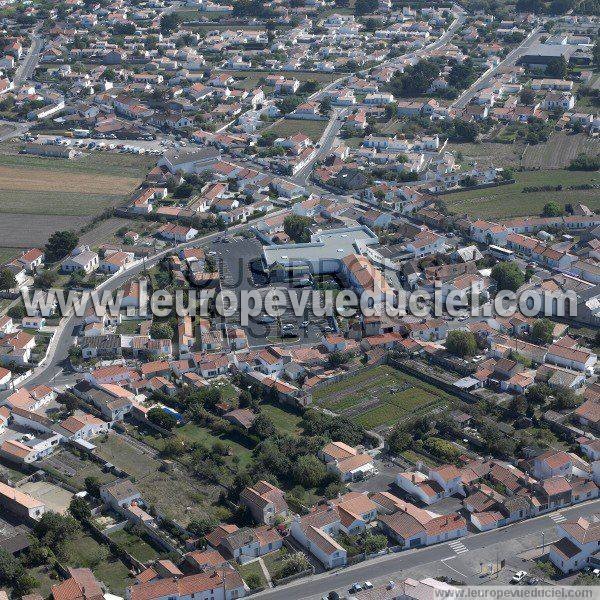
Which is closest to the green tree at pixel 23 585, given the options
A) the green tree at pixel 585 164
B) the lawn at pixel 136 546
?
the lawn at pixel 136 546

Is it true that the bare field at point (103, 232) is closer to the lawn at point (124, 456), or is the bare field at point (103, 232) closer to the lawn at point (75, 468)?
the lawn at point (124, 456)

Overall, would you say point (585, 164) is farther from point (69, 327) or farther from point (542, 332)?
point (69, 327)

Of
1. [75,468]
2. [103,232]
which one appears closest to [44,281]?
[103,232]

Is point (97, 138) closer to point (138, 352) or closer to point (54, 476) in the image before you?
point (138, 352)

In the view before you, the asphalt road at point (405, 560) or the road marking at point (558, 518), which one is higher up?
the road marking at point (558, 518)

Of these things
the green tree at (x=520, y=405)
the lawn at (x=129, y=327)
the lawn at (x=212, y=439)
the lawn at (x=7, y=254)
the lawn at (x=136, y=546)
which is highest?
the lawn at (x=7, y=254)

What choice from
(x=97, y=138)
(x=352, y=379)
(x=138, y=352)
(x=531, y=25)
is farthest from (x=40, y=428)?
(x=531, y=25)

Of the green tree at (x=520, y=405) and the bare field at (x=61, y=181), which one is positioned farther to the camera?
the bare field at (x=61, y=181)
